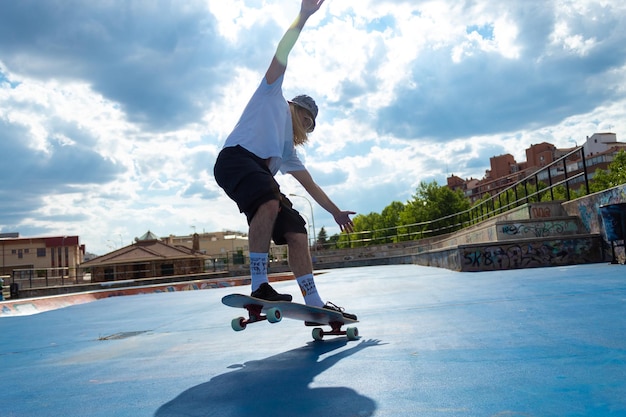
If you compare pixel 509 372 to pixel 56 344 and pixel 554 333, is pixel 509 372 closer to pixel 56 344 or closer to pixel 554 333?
pixel 554 333

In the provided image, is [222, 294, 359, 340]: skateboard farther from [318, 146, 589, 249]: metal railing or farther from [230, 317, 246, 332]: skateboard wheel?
[318, 146, 589, 249]: metal railing

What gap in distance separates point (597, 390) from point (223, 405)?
1140 mm

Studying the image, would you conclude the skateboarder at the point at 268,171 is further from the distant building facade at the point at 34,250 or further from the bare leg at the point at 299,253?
the distant building facade at the point at 34,250

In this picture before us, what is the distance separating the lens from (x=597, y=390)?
139 centimetres

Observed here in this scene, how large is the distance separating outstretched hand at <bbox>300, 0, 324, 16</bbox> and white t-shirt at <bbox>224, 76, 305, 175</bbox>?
0.40 meters

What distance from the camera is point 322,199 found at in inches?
127

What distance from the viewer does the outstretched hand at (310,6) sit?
2.76 m

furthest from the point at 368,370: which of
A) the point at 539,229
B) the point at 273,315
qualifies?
the point at 539,229

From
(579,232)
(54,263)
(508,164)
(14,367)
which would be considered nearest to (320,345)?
(14,367)

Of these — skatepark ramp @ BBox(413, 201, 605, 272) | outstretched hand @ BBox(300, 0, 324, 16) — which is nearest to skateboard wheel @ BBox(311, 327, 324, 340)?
outstretched hand @ BBox(300, 0, 324, 16)

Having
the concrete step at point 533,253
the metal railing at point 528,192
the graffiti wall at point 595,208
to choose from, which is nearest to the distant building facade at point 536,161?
the metal railing at point 528,192

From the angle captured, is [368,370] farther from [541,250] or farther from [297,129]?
[541,250]

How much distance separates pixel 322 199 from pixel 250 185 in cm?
67

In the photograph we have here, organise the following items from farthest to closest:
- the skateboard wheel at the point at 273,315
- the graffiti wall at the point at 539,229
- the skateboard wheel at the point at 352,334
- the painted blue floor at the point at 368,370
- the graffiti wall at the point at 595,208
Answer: the graffiti wall at the point at 539,229
the graffiti wall at the point at 595,208
the skateboard wheel at the point at 352,334
the skateboard wheel at the point at 273,315
the painted blue floor at the point at 368,370
